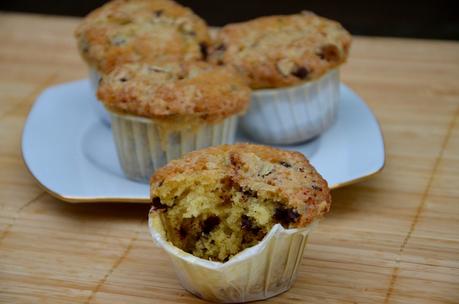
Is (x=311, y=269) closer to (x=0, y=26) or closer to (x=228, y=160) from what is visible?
(x=228, y=160)

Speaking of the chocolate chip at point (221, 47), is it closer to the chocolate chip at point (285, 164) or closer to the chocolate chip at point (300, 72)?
the chocolate chip at point (300, 72)

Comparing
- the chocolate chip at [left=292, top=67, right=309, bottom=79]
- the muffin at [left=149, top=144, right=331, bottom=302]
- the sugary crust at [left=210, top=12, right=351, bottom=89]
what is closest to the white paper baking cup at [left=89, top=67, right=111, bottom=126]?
the sugary crust at [left=210, top=12, right=351, bottom=89]

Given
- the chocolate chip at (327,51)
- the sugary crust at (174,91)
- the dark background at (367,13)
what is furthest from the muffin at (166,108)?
the dark background at (367,13)

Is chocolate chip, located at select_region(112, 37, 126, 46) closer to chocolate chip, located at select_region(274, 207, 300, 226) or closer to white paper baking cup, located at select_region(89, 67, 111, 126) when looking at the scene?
white paper baking cup, located at select_region(89, 67, 111, 126)

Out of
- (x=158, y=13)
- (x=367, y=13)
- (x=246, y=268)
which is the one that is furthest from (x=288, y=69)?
(x=367, y=13)

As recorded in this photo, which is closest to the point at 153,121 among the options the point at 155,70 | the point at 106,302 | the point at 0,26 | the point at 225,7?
the point at 155,70

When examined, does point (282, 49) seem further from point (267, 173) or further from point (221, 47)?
point (267, 173)

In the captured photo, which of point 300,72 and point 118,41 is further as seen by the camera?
point 118,41
